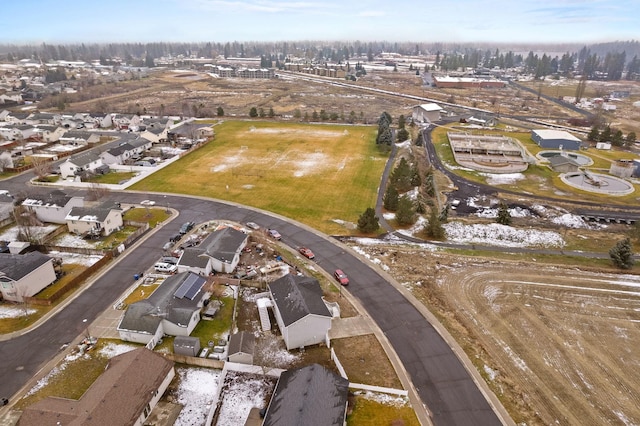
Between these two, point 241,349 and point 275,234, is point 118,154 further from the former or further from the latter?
point 241,349

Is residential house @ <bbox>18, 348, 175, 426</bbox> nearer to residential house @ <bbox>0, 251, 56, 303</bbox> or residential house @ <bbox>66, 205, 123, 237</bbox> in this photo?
residential house @ <bbox>0, 251, 56, 303</bbox>

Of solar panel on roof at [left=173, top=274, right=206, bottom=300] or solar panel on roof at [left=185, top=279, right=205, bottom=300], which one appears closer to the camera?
solar panel on roof at [left=173, top=274, right=206, bottom=300]

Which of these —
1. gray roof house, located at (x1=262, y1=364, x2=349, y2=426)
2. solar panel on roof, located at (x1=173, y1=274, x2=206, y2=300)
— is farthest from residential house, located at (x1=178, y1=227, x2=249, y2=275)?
gray roof house, located at (x1=262, y1=364, x2=349, y2=426)

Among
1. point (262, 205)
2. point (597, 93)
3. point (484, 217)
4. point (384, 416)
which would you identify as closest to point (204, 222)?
point (262, 205)

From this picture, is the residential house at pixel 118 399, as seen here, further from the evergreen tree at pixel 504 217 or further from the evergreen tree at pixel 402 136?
the evergreen tree at pixel 402 136

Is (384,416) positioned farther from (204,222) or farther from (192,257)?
(204,222)

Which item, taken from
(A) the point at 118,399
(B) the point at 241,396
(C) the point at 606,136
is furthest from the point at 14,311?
(C) the point at 606,136
